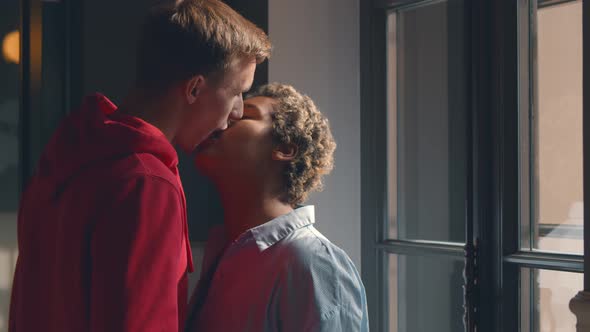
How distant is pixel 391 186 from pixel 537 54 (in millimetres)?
836

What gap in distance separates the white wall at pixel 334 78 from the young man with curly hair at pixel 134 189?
1791 millimetres

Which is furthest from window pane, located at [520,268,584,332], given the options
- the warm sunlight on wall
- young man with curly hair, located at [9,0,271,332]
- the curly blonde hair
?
the warm sunlight on wall

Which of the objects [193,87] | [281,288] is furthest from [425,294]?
[193,87]

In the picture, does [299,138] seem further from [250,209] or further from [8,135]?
[8,135]

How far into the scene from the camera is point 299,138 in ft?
4.98

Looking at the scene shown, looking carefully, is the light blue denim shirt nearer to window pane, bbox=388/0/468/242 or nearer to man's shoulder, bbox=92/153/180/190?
man's shoulder, bbox=92/153/180/190

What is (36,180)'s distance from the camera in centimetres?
112

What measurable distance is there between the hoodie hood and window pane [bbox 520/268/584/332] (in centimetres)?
147

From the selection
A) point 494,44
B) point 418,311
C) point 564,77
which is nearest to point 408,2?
point 494,44

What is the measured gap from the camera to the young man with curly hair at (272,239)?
52.4 inches

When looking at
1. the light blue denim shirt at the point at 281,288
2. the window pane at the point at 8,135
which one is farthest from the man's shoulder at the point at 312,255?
the window pane at the point at 8,135

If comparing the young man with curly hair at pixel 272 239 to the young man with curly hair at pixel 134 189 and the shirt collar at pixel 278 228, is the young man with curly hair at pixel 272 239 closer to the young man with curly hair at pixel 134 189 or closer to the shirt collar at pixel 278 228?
the shirt collar at pixel 278 228

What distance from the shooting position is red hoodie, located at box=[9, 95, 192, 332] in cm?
93

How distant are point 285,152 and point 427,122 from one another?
140cm
